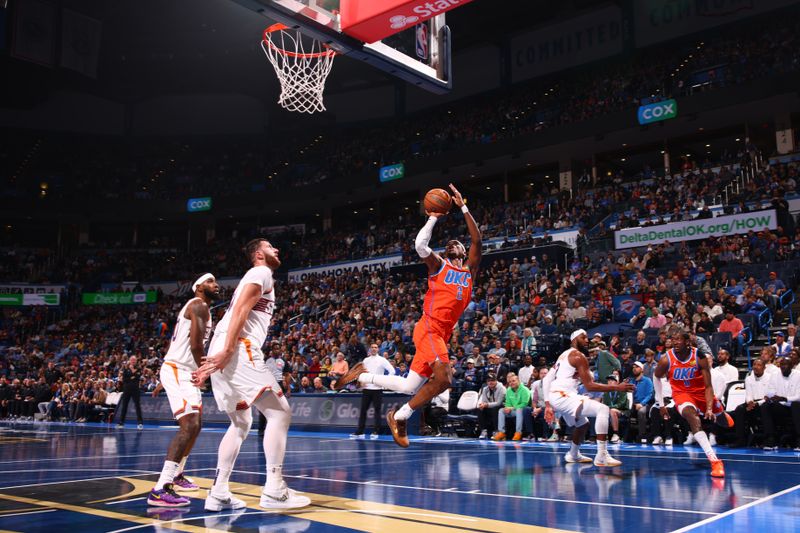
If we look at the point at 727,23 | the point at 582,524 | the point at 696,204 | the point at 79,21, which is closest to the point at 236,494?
the point at 582,524

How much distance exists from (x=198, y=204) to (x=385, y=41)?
3296 cm

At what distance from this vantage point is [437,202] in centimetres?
682

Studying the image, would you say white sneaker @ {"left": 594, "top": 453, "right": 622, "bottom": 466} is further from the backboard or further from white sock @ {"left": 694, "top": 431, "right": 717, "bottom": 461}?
the backboard

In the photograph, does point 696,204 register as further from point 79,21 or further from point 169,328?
point 79,21

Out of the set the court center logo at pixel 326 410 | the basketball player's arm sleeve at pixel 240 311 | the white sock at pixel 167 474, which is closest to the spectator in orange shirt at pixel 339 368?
the court center logo at pixel 326 410

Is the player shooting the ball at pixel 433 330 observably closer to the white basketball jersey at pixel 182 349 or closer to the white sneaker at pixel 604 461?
the white basketball jersey at pixel 182 349

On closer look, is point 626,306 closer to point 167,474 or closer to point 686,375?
point 686,375

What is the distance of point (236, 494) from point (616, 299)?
530 inches

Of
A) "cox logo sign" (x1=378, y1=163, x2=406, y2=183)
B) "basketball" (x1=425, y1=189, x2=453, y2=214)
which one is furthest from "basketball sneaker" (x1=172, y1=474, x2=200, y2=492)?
"cox logo sign" (x1=378, y1=163, x2=406, y2=183)

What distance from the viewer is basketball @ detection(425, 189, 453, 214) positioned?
22.2 feet

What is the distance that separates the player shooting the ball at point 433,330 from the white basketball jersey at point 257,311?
1.11 meters

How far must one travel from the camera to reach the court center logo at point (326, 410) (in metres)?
16.8

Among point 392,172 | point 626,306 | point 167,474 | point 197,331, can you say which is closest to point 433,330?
point 197,331

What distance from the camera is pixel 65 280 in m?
39.7
